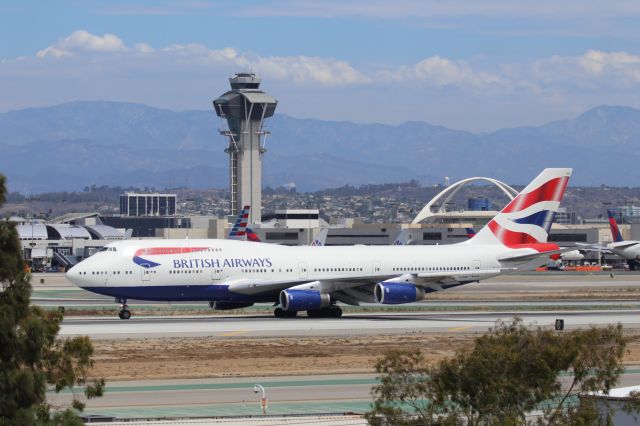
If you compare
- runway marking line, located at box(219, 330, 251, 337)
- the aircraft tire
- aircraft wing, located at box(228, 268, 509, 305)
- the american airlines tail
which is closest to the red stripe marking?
aircraft wing, located at box(228, 268, 509, 305)

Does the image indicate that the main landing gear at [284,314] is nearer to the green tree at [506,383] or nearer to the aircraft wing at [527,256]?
the aircraft wing at [527,256]

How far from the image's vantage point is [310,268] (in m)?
63.4

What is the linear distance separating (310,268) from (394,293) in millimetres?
4853

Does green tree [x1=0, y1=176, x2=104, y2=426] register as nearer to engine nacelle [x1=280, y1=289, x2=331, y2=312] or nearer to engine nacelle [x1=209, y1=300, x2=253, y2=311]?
engine nacelle [x1=280, y1=289, x2=331, y2=312]

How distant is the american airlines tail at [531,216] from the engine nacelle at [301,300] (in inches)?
445

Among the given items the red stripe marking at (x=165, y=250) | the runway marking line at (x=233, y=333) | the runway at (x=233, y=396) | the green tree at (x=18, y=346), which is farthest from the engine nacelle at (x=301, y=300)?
the green tree at (x=18, y=346)

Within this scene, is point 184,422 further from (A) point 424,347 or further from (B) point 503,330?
(A) point 424,347

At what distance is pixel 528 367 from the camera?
2364 centimetres

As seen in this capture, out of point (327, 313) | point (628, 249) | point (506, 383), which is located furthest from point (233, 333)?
point (628, 249)

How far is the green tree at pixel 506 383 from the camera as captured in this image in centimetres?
2338

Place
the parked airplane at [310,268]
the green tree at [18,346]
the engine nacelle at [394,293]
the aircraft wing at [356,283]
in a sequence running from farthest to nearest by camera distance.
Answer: the aircraft wing at [356,283], the engine nacelle at [394,293], the parked airplane at [310,268], the green tree at [18,346]

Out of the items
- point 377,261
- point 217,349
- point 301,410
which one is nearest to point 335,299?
point 377,261

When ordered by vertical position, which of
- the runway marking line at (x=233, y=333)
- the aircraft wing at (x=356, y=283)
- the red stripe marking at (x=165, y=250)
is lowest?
the runway marking line at (x=233, y=333)

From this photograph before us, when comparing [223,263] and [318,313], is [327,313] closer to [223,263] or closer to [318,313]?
[318,313]
